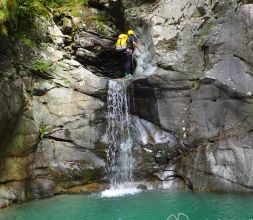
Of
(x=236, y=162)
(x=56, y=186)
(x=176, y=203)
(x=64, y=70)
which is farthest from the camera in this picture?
(x=64, y=70)

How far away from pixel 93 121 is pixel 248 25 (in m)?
5.77

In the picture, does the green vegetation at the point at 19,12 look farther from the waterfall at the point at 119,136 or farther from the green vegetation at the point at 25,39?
the waterfall at the point at 119,136

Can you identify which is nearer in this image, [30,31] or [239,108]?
[239,108]

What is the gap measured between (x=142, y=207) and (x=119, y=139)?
2999 mm

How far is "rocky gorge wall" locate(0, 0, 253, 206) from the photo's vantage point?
431 inches

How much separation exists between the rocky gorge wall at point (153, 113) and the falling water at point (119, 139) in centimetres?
22

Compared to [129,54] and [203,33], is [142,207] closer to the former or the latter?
[203,33]

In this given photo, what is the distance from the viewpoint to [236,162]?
35.0ft

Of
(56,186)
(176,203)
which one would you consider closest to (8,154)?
(56,186)

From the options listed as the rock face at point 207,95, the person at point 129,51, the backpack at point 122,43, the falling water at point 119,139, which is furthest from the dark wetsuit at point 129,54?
the falling water at point 119,139

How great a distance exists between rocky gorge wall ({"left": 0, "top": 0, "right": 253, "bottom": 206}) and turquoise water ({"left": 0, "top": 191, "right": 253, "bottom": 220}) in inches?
26.7

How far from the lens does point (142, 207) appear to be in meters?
9.70

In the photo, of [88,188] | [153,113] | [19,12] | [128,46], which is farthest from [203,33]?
[88,188]

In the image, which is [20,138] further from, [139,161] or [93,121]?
[139,161]
